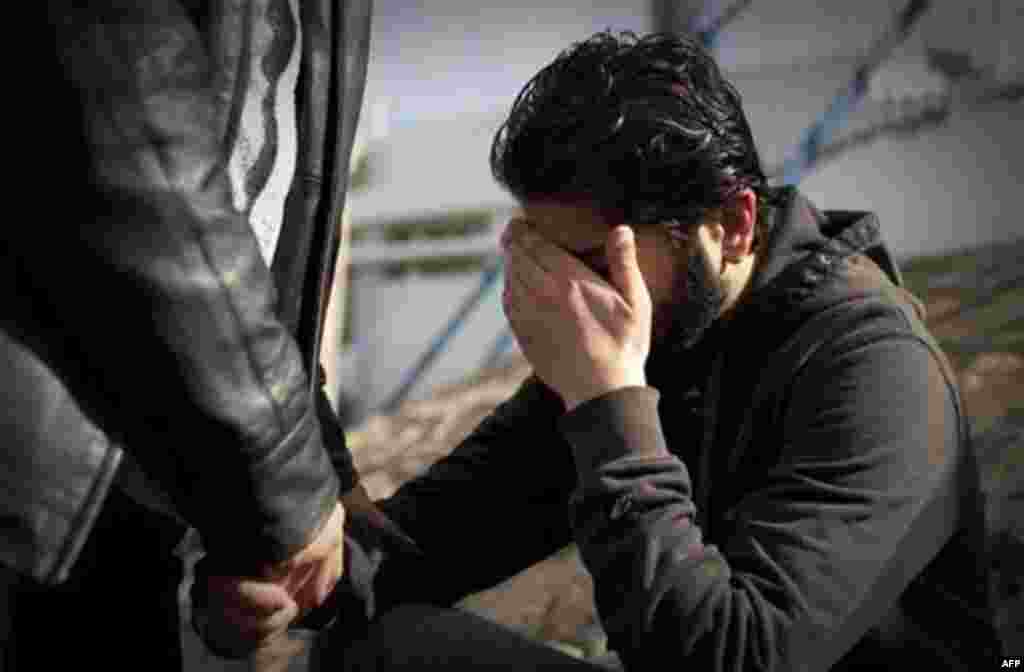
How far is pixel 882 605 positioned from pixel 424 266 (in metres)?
2.65

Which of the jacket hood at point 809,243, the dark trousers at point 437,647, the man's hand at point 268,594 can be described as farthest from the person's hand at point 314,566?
the jacket hood at point 809,243

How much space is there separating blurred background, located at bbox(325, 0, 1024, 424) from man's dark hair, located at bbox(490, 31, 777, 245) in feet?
3.90

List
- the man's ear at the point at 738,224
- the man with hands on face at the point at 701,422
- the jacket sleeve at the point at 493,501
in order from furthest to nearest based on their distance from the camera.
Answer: the jacket sleeve at the point at 493,501 < the man's ear at the point at 738,224 < the man with hands on face at the point at 701,422

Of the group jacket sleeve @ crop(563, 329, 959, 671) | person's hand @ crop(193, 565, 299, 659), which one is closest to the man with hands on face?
jacket sleeve @ crop(563, 329, 959, 671)

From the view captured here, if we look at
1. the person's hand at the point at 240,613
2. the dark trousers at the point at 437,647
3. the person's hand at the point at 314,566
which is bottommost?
the dark trousers at the point at 437,647

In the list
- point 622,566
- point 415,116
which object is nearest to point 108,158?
point 622,566

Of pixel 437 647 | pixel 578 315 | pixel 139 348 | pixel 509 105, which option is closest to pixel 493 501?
pixel 437 647

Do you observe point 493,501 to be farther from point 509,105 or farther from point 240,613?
point 509,105

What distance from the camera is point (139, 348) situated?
0.72m

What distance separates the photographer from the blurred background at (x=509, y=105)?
262cm

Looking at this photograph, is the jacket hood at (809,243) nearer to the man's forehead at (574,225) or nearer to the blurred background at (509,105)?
the man's forehead at (574,225)

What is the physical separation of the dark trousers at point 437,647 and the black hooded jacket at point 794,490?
0.04 meters

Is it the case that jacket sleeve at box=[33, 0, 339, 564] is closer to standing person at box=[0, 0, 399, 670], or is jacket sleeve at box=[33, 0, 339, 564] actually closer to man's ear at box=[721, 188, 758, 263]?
standing person at box=[0, 0, 399, 670]

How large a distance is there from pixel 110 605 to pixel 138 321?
0.93ft
